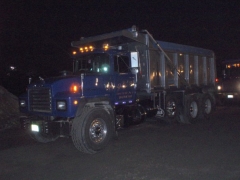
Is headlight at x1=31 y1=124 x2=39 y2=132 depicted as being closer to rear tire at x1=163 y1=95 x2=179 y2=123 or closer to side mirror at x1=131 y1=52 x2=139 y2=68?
side mirror at x1=131 y1=52 x2=139 y2=68

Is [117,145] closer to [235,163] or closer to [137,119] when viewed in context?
[137,119]

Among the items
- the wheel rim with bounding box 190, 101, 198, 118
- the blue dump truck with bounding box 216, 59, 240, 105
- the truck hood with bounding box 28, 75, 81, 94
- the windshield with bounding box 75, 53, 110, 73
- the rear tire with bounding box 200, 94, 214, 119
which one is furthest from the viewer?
the blue dump truck with bounding box 216, 59, 240, 105

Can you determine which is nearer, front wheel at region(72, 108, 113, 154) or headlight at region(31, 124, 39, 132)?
front wheel at region(72, 108, 113, 154)

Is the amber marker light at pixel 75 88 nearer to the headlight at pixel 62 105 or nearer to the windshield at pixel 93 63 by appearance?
the headlight at pixel 62 105

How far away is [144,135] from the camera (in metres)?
10.2

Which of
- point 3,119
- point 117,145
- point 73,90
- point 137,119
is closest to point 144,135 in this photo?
point 137,119

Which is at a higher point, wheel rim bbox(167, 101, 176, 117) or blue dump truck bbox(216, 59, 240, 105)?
blue dump truck bbox(216, 59, 240, 105)

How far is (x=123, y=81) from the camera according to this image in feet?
32.0

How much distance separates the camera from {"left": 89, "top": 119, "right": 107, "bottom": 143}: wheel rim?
8.20 meters

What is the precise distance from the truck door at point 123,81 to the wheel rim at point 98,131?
114 centimetres

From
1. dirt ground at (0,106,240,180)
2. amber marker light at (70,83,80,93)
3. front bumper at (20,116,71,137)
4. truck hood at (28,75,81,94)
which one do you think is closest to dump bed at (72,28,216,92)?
dirt ground at (0,106,240,180)

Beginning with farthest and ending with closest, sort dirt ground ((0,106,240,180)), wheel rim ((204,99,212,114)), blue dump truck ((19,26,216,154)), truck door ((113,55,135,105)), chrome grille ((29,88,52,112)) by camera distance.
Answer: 1. wheel rim ((204,99,212,114))
2. truck door ((113,55,135,105))
3. chrome grille ((29,88,52,112))
4. blue dump truck ((19,26,216,154))
5. dirt ground ((0,106,240,180))

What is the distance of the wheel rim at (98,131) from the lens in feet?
26.9

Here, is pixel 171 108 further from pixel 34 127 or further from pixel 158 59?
pixel 34 127
